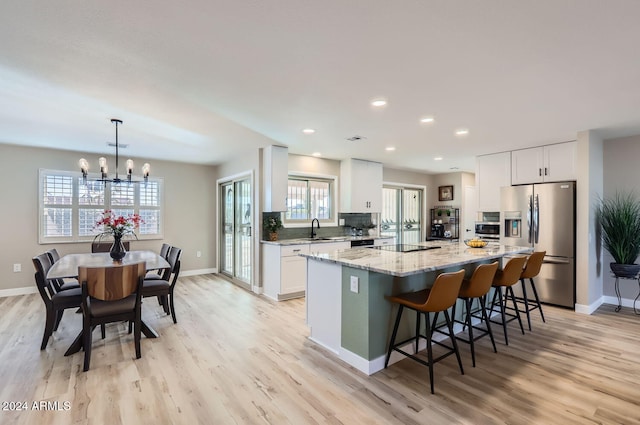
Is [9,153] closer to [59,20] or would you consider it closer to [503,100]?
[59,20]

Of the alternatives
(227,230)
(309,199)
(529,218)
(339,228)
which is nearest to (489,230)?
(529,218)

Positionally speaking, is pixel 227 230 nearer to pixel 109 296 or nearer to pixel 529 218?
pixel 109 296

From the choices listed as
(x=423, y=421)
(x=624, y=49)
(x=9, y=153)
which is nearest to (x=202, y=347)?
(x=423, y=421)

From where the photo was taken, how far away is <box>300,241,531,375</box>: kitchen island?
103 inches

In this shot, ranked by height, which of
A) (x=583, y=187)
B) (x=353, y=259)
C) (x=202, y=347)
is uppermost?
(x=583, y=187)

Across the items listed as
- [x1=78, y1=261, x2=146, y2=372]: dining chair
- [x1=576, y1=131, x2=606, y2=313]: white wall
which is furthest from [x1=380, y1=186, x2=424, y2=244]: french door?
[x1=78, y1=261, x2=146, y2=372]: dining chair

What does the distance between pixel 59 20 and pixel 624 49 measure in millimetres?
3530

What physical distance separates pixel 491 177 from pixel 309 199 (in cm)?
319

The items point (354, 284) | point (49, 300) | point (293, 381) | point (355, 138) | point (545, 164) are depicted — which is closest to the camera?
point (293, 381)

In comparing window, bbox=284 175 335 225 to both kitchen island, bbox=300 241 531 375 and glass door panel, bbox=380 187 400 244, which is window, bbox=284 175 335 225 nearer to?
glass door panel, bbox=380 187 400 244

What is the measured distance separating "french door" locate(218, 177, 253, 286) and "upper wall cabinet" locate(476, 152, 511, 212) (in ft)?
13.2

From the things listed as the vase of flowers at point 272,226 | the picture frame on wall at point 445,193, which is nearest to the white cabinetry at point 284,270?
the vase of flowers at point 272,226

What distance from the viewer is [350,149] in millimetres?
5188

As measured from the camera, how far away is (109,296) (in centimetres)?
282
